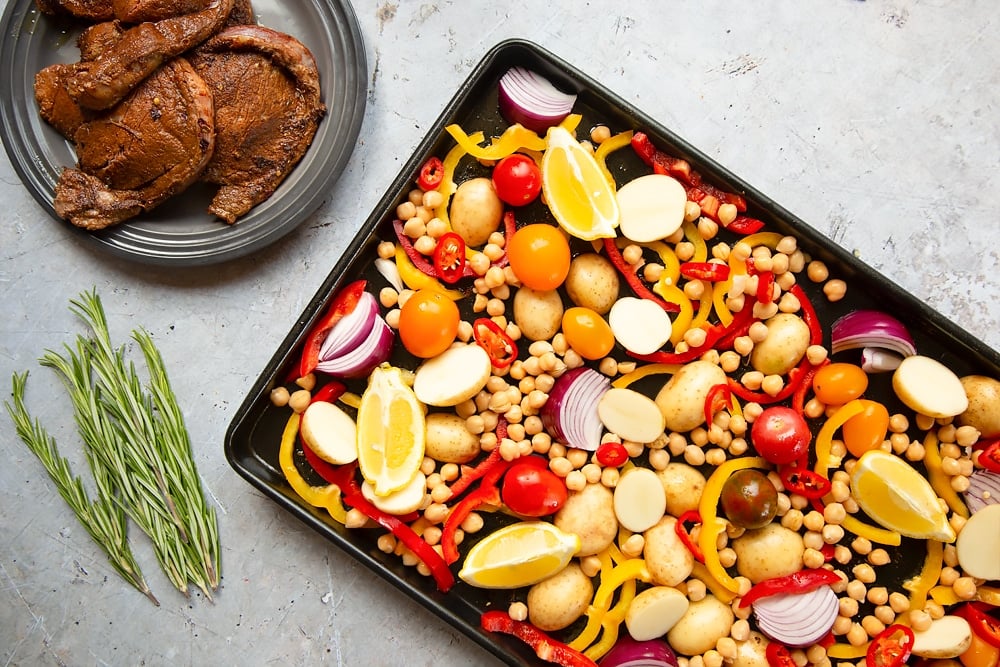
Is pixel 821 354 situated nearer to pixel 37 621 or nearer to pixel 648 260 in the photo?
pixel 648 260

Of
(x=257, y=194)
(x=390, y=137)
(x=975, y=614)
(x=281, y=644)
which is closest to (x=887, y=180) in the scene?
(x=975, y=614)

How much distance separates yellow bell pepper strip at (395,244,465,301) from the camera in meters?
2.61

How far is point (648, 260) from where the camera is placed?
266 centimetres

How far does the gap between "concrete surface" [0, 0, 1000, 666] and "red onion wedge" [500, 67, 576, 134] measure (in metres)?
0.28

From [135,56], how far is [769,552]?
2.69 m

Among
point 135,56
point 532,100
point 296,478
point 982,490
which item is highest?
point 532,100

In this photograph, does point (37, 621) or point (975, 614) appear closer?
point (975, 614)

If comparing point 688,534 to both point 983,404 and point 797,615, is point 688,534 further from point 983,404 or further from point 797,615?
point 983,404

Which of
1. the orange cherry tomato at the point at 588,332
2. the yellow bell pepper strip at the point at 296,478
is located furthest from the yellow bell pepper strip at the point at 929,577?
the yellow bell pepper strip at the point at 296,478

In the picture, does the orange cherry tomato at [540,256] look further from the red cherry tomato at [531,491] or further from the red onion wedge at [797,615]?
the red onion wedge at [797,615]

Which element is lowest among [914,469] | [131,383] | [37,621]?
[37,621]

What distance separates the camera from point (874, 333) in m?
2.50

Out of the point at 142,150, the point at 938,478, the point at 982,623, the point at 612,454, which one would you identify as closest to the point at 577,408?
the point at 612,454

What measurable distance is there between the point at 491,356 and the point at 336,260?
704 mm
